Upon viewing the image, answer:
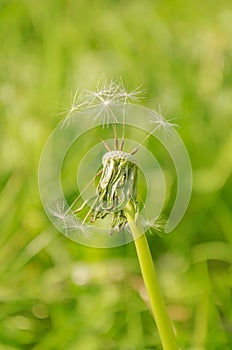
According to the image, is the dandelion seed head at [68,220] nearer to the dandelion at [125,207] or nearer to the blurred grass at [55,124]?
the dandelion at [125,207]

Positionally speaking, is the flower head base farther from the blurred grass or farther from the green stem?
the blurred grass

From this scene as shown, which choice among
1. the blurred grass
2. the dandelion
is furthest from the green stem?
the blurred grass

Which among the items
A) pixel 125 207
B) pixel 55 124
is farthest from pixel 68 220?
pixel 55 124

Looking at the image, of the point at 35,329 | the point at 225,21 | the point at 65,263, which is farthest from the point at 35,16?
the point at 35,329

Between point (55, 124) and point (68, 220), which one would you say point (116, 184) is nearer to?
point (68, 220)

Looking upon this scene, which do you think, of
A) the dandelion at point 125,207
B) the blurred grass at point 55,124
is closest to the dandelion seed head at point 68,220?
the dandelion at point 125,207

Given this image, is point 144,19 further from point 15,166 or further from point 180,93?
point 15,166
